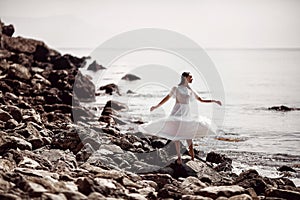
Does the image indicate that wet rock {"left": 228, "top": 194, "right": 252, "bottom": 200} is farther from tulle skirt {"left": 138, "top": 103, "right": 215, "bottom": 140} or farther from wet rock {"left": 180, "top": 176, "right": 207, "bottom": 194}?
tulle skirt {"left": 138, "top": 103, "right": 215, "bottom": 140}

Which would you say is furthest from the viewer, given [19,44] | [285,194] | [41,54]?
[41,54]

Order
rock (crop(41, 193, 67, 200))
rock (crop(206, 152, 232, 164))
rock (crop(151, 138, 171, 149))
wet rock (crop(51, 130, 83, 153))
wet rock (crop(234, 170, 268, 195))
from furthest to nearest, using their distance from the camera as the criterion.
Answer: rock (crop(151, 138, 171, 149))
rock (crop(206, 152, 232, 164))
wet rock (crop(51, 130, 83, 153))
wet rock (crop(234, 170, 268, 195))
rock (crop(41, 193, 67, 200))

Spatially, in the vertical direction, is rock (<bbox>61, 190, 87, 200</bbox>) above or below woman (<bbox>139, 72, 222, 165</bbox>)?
below

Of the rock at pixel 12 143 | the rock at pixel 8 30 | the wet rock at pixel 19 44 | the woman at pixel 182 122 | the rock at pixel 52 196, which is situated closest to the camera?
the rock at pixel 52 196

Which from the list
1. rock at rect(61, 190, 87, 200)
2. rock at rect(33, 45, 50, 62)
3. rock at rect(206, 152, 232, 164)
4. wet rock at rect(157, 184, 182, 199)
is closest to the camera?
rock at rect(61, 190, 87, 200)

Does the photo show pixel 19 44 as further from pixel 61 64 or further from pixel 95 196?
pixel 95 196

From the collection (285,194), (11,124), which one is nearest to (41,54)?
(11,124)

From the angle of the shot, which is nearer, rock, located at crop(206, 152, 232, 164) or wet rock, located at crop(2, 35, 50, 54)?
rock, located at crop(206, 152, 232, 164)

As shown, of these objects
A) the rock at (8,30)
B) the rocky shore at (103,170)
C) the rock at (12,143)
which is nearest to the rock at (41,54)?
the rock at (8,30)

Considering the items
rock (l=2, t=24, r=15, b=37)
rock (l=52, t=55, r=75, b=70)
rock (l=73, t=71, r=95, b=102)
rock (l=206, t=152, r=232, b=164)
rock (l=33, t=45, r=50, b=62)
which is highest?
rock (l=2, t=24, r=15, b=37)

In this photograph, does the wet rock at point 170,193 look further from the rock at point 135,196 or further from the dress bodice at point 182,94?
the dress bodice at point 182,94

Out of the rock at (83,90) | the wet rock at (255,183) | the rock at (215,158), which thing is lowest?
the wet rock at (255,183)

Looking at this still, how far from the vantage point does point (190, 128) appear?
10.6 meters

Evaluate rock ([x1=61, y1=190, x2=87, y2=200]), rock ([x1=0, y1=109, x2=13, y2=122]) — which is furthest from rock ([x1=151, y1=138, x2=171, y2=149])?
rock ([x1=61, y1=190, x2=87, y2=200])
